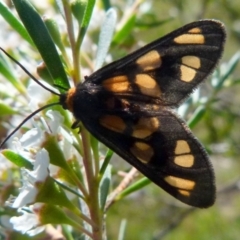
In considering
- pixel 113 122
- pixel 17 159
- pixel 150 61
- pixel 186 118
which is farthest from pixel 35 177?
pixel 186 118

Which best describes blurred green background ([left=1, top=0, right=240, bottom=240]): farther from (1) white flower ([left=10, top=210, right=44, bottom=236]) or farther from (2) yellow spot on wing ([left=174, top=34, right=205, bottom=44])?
(1) white flower ([left=10, top=210, right=44, bottom=236])

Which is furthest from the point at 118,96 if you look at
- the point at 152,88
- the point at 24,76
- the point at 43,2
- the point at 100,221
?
the point at 43,2

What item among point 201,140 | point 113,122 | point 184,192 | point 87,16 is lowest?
point 201,140

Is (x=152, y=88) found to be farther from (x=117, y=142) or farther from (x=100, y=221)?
(x=100, y=221)

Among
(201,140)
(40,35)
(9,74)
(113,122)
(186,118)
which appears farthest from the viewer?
(201,140)

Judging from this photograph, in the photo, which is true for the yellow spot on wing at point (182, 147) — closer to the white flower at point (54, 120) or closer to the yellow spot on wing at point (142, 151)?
the yellow spot on wing at point (142, 151)

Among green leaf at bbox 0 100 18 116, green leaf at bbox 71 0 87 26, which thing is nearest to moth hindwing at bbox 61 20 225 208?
green leaf at bbox 71 0 87 26

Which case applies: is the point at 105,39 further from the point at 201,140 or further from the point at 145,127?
the point at 201,140
